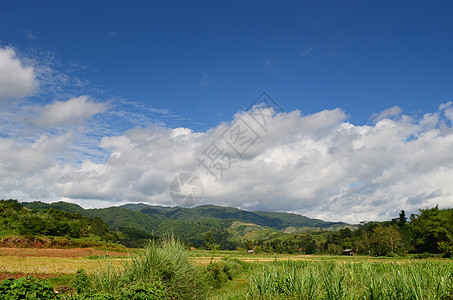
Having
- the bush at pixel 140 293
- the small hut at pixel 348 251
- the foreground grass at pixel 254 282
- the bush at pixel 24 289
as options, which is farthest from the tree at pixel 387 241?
the bush at pixel 24 289

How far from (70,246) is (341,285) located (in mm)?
63051

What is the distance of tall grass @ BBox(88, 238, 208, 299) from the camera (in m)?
9.23

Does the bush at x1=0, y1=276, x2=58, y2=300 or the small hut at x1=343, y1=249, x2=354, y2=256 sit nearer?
the bush at x1=0, y1=276, x2=58, y2=300

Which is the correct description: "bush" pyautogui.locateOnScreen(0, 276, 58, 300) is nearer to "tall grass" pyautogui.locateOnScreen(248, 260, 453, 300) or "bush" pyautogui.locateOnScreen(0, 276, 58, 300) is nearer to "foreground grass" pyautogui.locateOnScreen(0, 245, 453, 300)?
"foreground grass" pyautogui.locateOnScreen(0, 245, 453, 300)

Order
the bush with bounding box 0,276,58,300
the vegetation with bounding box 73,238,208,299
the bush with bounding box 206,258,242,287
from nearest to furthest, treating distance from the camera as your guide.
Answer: the bush with bounding box 0,276,58,300, the vegetation with bounding box 73,238,208,299, the bush with bounding box 206,258,242,287

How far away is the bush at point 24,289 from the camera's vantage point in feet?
20.3

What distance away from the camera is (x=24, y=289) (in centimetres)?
639

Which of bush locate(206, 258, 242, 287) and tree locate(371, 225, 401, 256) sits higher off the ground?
bush locate(206, 258, 242, 287)

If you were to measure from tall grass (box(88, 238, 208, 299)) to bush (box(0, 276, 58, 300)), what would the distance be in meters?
2.27

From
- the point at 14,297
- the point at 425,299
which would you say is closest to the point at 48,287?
the point at 14,297

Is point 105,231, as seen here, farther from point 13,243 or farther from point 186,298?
point 186,298

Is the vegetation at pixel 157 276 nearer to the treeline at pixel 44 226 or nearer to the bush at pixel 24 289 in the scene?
the bush at pixel 24 289

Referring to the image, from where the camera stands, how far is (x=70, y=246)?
58406 mm

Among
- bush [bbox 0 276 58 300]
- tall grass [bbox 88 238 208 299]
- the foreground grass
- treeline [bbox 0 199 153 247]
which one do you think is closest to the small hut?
treeline [bbox 0 199 153 247]
